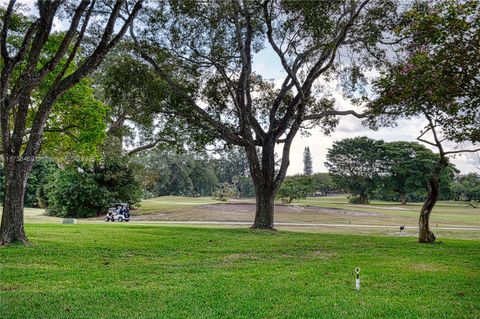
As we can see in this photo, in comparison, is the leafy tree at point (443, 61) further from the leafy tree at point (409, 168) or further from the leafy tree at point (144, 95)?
the leafy tree at point (409, 168)

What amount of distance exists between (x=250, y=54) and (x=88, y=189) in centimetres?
2224

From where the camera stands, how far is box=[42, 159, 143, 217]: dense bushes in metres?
36.5

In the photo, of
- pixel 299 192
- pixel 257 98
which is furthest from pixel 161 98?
pixel 299 192

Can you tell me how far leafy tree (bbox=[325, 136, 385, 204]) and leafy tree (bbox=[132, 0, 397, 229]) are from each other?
49.7 metres

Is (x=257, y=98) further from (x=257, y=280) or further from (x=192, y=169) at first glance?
(x=192, y=169)

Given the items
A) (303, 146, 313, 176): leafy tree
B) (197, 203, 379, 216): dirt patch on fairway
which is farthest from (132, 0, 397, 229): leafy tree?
(303, 146, 313, 176): leafy tree

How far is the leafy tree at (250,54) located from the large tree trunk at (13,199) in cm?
844

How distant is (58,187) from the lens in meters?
37.2

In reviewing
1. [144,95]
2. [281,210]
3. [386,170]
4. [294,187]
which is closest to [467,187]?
[386,170]

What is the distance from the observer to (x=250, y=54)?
770 inches

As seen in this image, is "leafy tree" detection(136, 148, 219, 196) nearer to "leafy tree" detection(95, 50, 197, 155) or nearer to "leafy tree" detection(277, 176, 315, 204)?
"leafy tree" detection(277, 176, 315, 204)

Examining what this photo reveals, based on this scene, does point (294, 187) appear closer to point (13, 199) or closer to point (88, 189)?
point (88, 189)

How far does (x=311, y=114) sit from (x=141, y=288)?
1550cm

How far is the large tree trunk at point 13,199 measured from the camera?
36.9 feet
